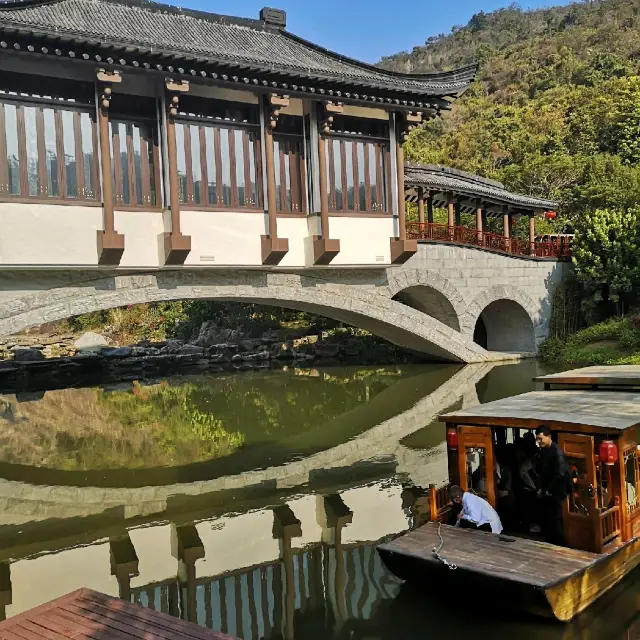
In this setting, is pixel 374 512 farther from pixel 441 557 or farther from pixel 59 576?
pixel 59 576

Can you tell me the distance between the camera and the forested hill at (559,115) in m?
29.2

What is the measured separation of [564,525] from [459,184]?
57.4 ft

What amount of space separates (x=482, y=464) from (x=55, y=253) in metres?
9.35

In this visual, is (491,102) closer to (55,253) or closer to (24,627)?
(55,253)

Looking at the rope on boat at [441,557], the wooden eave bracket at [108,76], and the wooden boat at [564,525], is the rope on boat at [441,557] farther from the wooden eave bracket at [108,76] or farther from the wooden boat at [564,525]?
the wooden eave bracket at [108,76]

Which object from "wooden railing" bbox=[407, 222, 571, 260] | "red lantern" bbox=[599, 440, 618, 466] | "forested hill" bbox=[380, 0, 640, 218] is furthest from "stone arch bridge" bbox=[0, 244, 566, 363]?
"red lantern" bbox=[599, 440, 618, 466]

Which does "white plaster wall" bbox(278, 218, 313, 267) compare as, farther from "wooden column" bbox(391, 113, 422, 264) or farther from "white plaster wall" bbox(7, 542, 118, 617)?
"white plaster wall" bbox(7, 542, 118, 617)

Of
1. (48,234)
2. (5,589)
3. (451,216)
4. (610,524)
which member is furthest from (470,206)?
(5,589)

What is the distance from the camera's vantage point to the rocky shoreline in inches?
925

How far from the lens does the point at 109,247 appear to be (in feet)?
42.7

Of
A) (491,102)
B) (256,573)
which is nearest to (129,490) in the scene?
(256,573)

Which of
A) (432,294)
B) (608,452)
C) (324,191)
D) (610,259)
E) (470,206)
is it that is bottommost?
(608,452)

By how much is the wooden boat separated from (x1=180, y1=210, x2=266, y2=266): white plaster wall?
9030 millimetres

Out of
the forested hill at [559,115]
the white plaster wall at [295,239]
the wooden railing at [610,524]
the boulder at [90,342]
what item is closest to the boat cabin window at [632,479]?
the wooden railing at [610,524]
